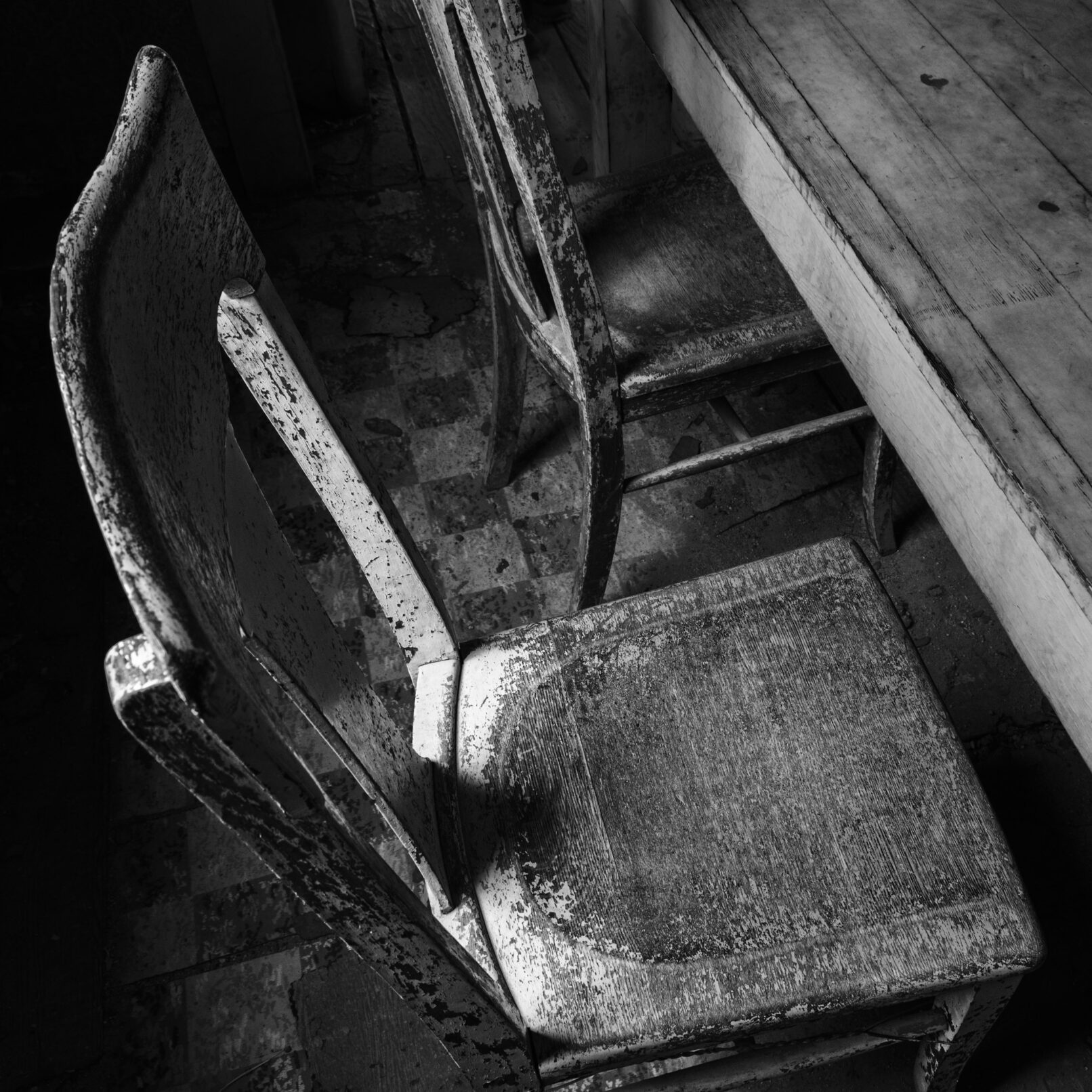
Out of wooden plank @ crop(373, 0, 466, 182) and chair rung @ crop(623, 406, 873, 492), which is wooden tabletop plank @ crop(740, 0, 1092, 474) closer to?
chair rung @ crop(623, 406, 873, 492)

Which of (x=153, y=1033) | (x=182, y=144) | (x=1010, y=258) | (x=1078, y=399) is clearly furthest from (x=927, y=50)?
(x=153, y=1033)

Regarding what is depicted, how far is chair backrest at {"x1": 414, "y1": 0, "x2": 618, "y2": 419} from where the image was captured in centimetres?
104

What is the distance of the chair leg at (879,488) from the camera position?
5.77ft

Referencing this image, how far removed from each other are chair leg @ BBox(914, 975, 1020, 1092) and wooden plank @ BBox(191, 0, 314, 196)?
7.39ft

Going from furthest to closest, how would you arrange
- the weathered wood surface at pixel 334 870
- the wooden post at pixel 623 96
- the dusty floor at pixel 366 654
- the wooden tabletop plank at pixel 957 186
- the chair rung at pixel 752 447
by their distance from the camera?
1. the wooden post at pixel 623 96
2. the chair rung at pixel 752 447
3. the dusty floor at pixel 366 654
4. the wooden tabletop plank at pixel 957 186
5. the weathered wood surface at pixel 334 870

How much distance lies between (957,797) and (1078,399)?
0.37 metres

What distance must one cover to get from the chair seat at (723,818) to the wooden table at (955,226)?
15 cm

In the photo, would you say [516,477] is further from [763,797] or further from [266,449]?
[763,797]

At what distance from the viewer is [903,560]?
6.19 feet

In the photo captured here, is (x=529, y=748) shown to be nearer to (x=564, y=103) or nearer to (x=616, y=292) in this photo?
(x=616, y=292)

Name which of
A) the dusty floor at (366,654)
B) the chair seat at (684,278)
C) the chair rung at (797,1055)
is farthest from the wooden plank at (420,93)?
the chair rung at (797,1055)

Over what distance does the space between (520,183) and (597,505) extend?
523 millimetres

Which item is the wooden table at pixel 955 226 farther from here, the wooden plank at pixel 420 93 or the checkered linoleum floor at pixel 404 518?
the wooden plank at pixel 420 93

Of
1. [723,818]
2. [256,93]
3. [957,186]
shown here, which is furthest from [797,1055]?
[256,93]
